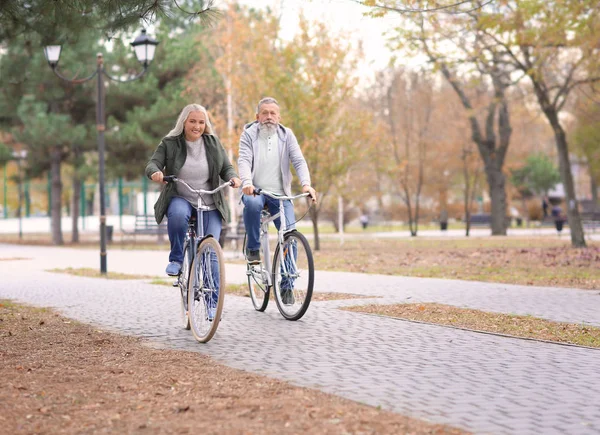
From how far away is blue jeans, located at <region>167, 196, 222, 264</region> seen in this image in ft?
25.8

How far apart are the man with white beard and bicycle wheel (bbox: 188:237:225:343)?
4.47ft

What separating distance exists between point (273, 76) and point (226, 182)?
16727mm

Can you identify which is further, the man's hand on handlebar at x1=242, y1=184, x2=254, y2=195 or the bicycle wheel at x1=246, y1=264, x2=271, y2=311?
the bicycle wheel at x1=246, y1=264, x2=271, y2=311

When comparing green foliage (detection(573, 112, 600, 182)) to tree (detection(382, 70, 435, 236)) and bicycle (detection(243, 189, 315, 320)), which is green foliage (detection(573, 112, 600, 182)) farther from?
bicycle (detection(243, 189, 315, 320))

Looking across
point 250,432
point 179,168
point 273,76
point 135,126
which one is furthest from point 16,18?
point 135,126

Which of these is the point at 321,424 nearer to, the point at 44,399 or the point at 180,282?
the point at 44,399

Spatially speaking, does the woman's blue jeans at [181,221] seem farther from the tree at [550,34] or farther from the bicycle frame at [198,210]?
the tree at [550,34]

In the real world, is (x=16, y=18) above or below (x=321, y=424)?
above

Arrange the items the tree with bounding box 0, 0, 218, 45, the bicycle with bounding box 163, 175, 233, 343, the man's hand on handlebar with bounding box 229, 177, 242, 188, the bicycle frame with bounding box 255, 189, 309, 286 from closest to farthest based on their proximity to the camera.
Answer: the bicycle with bounding box 163, 175, 233, 343
the man's hand on handlebar with bounding box 229, 177, 242, 188
the tree with bounding box 0, 0, 218, 45
the bicycle frame with bounding box 255, 189, 309, 286

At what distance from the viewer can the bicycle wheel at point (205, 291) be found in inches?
287

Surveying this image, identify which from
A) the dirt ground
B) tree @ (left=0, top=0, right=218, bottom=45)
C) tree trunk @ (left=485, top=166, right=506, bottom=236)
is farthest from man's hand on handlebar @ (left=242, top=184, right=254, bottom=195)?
tree trunk @ (left=485, top=166, right=506, bottom=236)

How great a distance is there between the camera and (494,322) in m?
8.70

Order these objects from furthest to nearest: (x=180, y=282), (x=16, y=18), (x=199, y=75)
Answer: (x=199, y=75), (x=16, y=18), (x=180, y=282)

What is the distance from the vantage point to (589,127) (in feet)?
147
